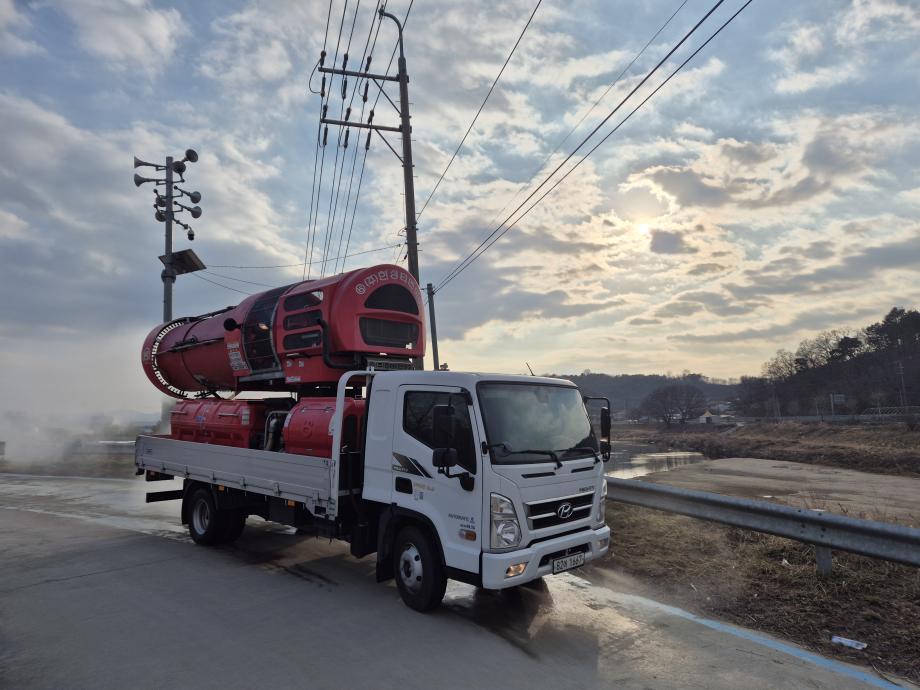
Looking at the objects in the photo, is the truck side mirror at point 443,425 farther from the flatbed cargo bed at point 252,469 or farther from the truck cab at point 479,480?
the flatbed cargo bed at point 252,469

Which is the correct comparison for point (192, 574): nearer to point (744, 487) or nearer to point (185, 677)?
point (185, 677)

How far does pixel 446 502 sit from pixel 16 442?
1135 inches

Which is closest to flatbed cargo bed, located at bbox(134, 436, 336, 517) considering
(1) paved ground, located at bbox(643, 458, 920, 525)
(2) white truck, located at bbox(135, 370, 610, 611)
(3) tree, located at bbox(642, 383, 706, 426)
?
(2) white truck, located at bbox(135, 370, 610, 611)

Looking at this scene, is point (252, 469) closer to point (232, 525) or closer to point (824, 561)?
point (232, 525)

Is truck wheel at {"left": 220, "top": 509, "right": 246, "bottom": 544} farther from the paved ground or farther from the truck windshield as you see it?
the paved ground

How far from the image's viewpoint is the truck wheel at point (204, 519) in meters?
8.23

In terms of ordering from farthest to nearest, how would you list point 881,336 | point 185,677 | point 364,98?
point 881,336
point 364,98
point 185,677

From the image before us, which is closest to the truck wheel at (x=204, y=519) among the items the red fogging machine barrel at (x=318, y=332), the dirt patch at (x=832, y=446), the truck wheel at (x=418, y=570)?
the red fogging machine barrel at (x=318, y=332)

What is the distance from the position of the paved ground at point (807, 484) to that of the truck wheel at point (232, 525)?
1219 cm

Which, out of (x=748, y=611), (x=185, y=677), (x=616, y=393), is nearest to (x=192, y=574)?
(x=185, y=677)

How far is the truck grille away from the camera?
5035 millimetres

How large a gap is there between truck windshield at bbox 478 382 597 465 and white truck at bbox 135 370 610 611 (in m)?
0.01

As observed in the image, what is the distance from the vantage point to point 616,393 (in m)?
134

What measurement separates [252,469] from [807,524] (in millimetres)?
6605
